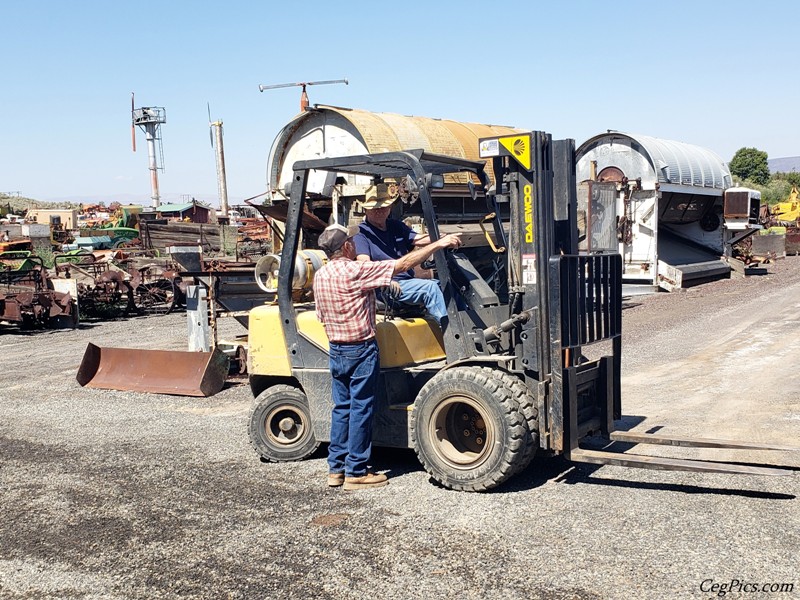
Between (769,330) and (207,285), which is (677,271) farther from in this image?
(207,285)

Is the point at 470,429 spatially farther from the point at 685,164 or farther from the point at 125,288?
the point at 685,164

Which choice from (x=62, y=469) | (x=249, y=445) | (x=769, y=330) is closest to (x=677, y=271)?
(x=769, y=330)

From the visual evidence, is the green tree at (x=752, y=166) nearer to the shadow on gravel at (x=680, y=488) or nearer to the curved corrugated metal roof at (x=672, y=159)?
the curved corrugated metal roof at (x=672, y=159)

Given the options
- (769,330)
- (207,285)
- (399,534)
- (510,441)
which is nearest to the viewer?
(399,534)

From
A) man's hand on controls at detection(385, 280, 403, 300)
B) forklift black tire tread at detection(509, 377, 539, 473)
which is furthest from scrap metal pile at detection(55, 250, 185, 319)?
forklift black tire tread at detection(509, 377, 539, 473)

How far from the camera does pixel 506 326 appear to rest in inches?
226

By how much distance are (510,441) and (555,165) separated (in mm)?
1977

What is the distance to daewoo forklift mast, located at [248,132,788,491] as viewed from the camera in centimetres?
562

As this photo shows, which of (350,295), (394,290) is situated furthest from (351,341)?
(394,290)

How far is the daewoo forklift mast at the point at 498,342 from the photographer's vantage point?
5.62 m

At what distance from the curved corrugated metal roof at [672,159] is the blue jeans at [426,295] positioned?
636 inches

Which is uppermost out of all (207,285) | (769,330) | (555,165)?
(555,165)

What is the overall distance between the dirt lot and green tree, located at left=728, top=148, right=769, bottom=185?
55.4 m

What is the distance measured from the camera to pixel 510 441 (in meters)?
5.46
